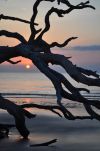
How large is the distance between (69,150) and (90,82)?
6.45 feet

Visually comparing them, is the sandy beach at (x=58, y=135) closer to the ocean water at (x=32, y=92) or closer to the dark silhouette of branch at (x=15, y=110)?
the dark silhouette of branch at (x=15, y=110)

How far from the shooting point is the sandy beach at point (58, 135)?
10250mm

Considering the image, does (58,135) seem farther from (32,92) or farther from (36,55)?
(32,92)

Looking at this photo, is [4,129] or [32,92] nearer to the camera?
[4,129]

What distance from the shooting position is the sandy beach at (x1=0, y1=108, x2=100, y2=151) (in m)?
10.2

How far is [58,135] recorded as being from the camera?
1198 centimetres

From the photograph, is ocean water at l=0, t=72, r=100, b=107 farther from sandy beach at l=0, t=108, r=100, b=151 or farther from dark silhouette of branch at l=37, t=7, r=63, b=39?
dark silhouette of branch at l=37, t=7, r=63, b=39

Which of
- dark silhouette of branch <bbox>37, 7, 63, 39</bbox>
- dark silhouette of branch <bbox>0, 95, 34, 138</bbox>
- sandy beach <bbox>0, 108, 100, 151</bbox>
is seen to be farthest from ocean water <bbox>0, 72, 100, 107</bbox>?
dark silhouette of branch <bbox>37, 7, 63, 39</bbox>

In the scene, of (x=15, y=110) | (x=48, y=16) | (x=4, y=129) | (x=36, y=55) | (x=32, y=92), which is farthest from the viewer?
(x=32, y=92)

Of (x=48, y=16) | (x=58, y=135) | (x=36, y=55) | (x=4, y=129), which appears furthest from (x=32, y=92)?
(x=36, y=55)

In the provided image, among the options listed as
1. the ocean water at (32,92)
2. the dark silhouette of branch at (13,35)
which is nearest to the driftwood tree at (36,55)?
the dark silhouette of branch at (13,35)

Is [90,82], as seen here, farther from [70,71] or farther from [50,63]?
[50,63]

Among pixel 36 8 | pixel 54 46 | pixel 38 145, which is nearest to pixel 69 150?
pixel 38 145

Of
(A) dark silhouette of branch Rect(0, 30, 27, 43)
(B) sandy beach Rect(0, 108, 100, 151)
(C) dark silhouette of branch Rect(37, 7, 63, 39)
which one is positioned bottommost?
(B) sandy beach Rect(0, 108, 100, 151)
